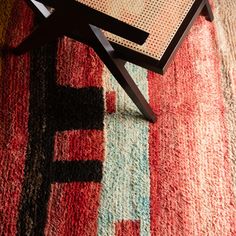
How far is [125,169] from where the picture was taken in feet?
3.85

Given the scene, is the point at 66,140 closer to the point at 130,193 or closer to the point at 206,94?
the point at 130,193

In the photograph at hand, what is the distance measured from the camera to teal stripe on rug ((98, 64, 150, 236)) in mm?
1117

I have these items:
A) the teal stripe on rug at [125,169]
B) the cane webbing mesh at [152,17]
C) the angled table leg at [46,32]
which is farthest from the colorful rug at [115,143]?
the cane webbing mesh at [152,17]

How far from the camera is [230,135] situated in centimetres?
120

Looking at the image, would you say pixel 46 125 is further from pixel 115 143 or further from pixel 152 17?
pixel 152 17

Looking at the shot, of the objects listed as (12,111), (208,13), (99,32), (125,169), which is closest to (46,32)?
(99,32)

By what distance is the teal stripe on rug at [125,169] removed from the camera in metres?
1.12

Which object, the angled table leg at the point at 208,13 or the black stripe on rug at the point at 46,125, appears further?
the angled table leg at the point at 208,13

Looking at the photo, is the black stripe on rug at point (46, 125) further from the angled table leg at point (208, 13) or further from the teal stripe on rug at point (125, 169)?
the angled table leg at point (208, 13)

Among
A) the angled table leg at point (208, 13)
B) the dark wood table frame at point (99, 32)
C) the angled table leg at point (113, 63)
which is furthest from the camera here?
the angled table leg at point (208, 13)

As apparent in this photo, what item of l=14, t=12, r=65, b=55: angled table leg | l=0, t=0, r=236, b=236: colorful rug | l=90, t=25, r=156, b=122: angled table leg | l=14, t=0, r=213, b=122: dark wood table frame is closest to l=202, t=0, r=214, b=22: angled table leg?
l=0, t=0, r=236, b=236: colorful rug

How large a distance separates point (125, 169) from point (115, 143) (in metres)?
0.09

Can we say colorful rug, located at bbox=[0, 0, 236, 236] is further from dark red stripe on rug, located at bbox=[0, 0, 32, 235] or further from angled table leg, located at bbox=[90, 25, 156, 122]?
angled table leg, located at bbox=[90, 25, 156, 122]

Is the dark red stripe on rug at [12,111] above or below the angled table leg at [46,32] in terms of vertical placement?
below
